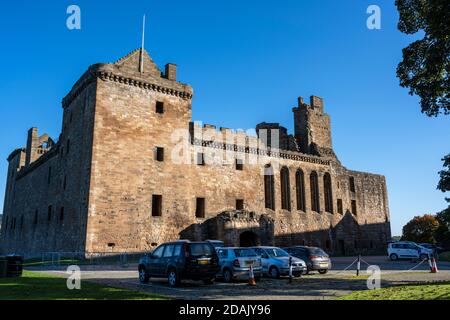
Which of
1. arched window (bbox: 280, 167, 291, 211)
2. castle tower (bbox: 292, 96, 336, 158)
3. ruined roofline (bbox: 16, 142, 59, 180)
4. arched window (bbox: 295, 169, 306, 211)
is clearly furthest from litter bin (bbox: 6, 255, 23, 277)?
castle tower (bbox: 292, 96, 336, 158)

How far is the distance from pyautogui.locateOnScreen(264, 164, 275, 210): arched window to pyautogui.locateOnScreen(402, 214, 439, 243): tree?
33.0 meters

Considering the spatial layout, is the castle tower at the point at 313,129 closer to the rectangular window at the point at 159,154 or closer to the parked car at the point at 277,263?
the rectangular window at the point at 159,154

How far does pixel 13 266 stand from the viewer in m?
14.7

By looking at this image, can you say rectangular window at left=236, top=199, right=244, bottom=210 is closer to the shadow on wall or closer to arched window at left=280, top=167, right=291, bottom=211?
the shadow on wall

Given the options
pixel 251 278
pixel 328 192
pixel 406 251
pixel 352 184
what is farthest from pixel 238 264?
pixel 352 184

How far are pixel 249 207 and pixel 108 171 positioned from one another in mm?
12918

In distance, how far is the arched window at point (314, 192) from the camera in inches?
1484

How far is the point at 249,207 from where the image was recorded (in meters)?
32.3

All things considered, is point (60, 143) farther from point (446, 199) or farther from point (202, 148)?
point (446, 199)

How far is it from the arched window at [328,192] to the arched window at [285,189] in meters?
5.55

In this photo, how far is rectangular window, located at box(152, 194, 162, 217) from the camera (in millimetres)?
26342

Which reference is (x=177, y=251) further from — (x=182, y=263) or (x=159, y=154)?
(x=159, y=154)
